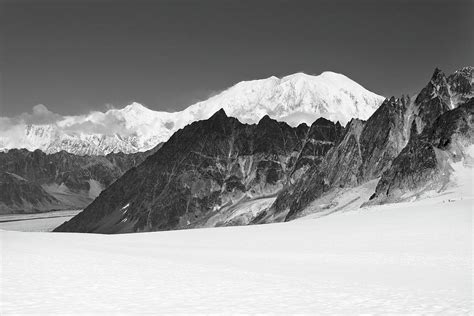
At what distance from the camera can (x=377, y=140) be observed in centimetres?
15088

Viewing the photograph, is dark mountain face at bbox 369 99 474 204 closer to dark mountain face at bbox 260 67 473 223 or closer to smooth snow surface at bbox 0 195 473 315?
dark mountain face at bbox 260 67 473 223

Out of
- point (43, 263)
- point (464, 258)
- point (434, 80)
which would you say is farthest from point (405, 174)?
point (43, 263)

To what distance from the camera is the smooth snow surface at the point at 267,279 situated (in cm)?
1235

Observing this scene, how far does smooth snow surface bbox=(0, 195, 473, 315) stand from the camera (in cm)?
1235

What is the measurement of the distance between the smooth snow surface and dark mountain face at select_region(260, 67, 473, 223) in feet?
350

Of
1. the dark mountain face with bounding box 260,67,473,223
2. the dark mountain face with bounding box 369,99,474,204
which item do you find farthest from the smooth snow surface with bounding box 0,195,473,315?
the dark mountain face with bounding box 260,67,473,223

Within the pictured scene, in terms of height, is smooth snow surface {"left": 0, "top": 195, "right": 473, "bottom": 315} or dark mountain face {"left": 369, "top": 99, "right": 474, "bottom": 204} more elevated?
dark mountain face {"left": 369, "top": 99, "right": 474, "bottom": 204}

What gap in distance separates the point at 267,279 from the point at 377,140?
140034mm

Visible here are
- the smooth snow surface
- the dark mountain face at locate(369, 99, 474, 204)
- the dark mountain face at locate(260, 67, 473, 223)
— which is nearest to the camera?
the smooth snow surface

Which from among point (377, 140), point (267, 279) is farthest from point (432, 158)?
point (267, 279)

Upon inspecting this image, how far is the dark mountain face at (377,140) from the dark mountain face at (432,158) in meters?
23.8

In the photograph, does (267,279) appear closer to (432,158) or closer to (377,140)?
(432,158)

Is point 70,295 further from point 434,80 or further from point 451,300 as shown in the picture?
point 434,80

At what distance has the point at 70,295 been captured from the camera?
44.8ft
